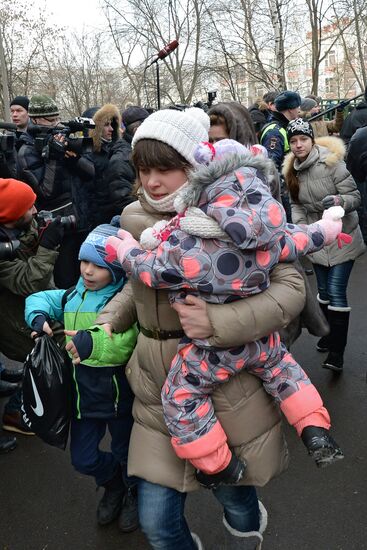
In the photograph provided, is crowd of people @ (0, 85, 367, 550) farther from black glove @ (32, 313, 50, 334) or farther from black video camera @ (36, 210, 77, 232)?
black video camera @ (36, 210, 77, 232)

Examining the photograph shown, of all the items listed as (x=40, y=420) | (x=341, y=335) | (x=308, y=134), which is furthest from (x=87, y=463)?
(x=308, y=134)

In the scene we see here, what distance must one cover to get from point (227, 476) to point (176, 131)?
114 centimetres

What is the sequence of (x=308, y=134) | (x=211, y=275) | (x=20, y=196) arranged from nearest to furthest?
(x=211, y=275) < (x=20, y=196) < (x=308, y=134)

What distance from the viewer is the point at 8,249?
265cm

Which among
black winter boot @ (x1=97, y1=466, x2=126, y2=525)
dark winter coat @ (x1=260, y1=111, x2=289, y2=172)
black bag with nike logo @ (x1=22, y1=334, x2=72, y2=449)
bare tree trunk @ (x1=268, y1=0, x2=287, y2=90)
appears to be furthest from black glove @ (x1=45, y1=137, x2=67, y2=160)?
bare tree trunk @ (x1=268, y1=0, x2=287, y2=90)

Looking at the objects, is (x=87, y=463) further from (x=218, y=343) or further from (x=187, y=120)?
(x=187, y=120)

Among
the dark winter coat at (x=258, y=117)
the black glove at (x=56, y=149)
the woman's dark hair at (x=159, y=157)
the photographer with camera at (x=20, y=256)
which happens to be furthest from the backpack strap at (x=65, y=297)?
the dark winter coat at (x=258, y=117)

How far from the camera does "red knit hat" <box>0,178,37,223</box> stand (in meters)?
2.72

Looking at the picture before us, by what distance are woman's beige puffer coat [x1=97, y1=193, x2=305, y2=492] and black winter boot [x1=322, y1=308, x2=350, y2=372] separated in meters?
2.00

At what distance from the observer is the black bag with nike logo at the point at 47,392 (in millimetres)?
2018

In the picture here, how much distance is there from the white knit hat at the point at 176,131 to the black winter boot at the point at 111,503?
5.12ft

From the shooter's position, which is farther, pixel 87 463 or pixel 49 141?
pixel 49 141

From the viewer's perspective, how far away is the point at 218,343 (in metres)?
1.53

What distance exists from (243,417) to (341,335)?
220 centimetres
